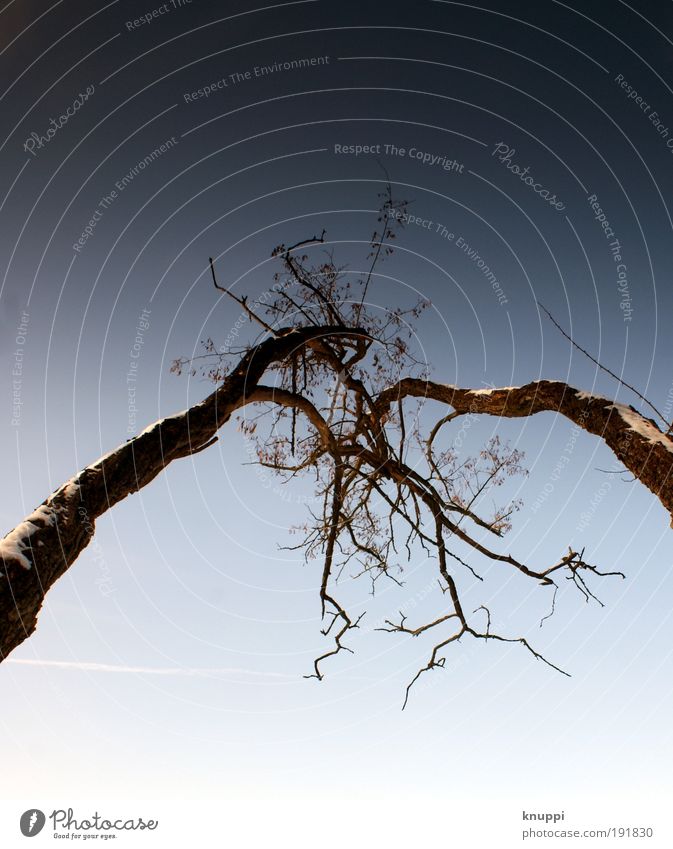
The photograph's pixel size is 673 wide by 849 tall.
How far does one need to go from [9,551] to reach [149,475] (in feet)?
4.88

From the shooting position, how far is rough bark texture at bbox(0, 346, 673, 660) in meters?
4.67

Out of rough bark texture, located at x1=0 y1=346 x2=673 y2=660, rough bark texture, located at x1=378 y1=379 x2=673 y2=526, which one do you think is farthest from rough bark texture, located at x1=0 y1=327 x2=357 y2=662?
rough bark texture, located at x1=378 y1=379 x2=673 y2=526

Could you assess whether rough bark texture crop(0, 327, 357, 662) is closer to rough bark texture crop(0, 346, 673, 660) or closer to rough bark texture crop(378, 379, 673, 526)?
rough bark texture crop(0, 346, 673, 660)

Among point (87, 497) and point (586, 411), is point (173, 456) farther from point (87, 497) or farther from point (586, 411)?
point (586, 411)

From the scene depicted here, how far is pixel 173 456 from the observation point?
621cm

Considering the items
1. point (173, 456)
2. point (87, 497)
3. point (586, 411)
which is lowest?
point (87, 497)

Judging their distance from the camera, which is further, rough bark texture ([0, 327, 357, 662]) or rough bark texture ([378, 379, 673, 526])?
rough bark texture ([378, 379, 673, 526])

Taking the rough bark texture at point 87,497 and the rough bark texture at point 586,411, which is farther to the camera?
the rough bark texture at point 586,411

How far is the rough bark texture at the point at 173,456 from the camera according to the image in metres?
4.67

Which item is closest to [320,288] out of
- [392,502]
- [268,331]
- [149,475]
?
[268,331]

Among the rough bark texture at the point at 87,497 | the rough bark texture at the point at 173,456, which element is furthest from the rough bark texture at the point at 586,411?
the rough bark texture at the point at 87,497

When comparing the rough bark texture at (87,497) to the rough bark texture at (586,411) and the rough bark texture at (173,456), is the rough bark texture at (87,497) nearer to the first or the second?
the rough bark texture at (173,456)

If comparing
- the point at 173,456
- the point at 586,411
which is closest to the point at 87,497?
the point at 173,456

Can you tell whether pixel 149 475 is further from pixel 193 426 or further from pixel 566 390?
pixel 566 390
